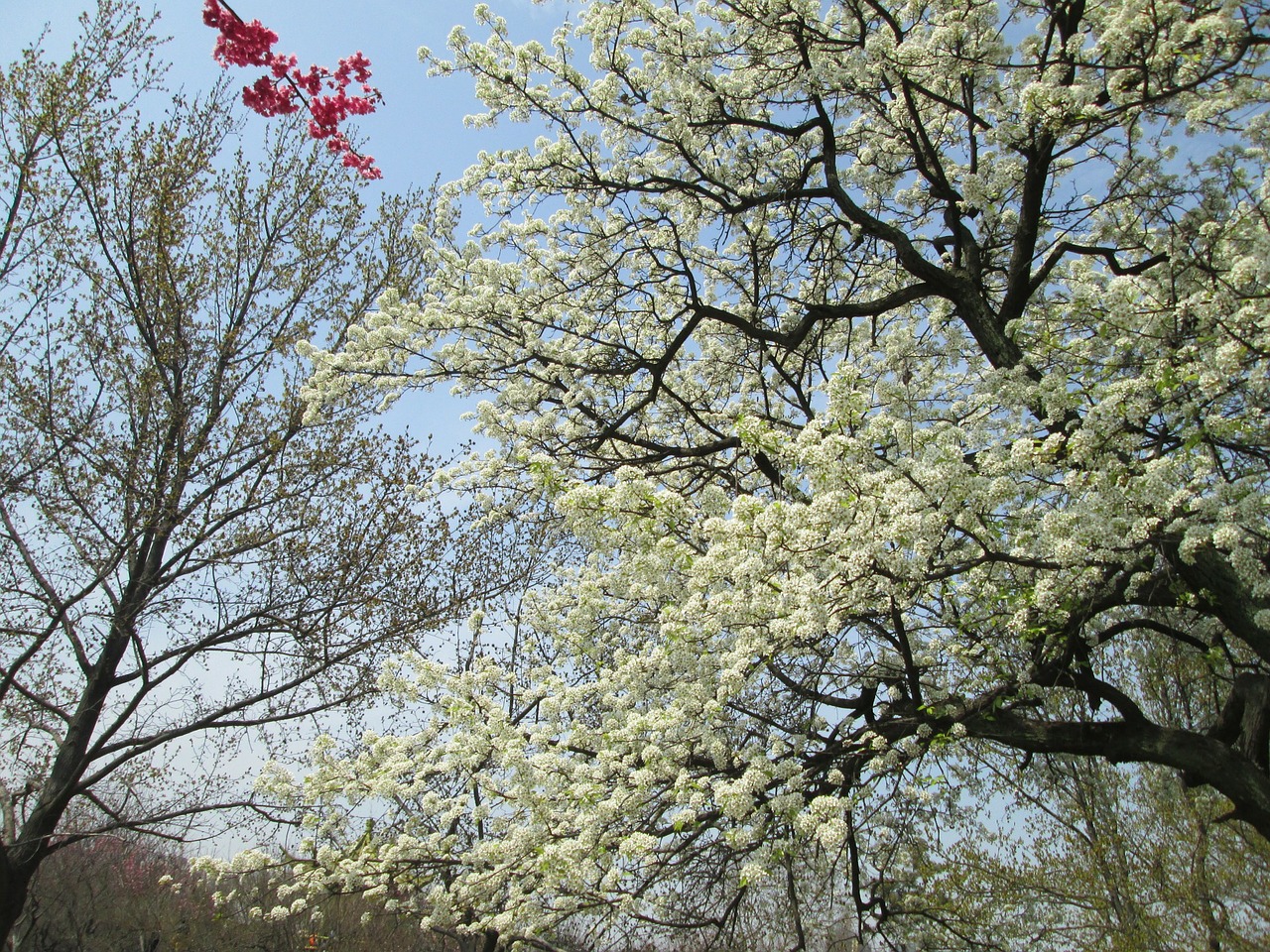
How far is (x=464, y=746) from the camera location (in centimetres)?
521

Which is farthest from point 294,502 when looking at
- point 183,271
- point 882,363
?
point 882,363

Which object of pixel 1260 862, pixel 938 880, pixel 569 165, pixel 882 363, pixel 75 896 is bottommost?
pixel 75 896

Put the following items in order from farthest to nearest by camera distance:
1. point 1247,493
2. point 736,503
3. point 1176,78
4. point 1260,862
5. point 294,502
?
point 1260,862 → point 294,502 → point 1176,78 → point 736,503 → point 1247,493

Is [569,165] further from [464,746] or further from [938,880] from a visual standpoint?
[938,880]

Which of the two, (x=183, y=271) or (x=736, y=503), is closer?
(x=736, y=503)

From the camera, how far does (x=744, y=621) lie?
4.35m

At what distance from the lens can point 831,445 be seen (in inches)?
151

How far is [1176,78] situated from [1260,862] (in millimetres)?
12269

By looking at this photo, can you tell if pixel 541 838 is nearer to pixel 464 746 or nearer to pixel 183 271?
pixel 464 746

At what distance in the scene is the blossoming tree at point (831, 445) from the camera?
13.2 feet

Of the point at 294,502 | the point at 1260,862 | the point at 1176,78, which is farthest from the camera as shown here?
the point at 1260,862

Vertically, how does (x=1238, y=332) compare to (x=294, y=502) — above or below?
below

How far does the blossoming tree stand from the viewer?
4.02 meters

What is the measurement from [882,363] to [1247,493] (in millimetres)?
4352
